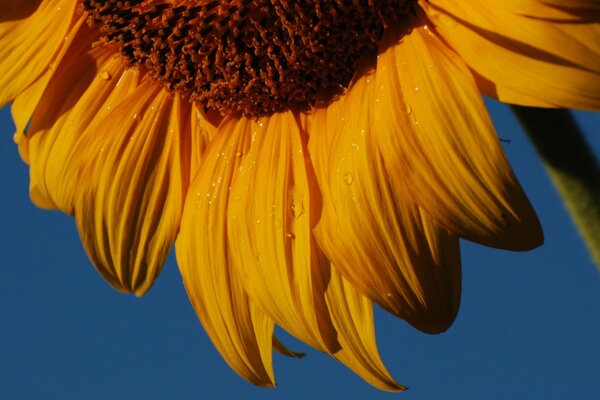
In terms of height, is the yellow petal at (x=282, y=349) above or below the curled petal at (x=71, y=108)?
below

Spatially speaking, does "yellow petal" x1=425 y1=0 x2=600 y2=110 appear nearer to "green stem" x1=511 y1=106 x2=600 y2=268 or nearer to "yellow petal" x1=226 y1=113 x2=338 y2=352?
"green stem" x1=511 y1=106 x2=600 y2=268

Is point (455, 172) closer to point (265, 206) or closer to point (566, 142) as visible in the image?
point (566, 142)

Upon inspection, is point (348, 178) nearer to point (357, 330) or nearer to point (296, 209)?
point (296, 209)

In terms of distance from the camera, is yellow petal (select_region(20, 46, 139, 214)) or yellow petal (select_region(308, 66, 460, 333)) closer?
yellow petal (select_region(308, 66, 460, 333))

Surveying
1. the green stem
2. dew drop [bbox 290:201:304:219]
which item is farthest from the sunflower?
the green stem

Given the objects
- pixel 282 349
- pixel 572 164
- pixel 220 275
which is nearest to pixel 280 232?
pixel 220 275

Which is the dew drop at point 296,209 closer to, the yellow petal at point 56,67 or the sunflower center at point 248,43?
the sunflower center at point 248,43

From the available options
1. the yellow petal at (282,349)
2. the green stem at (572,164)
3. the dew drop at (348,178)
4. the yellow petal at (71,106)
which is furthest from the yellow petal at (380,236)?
the yellow petal at (71,106)
